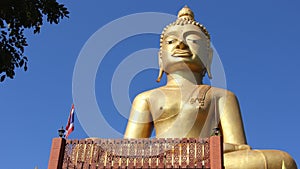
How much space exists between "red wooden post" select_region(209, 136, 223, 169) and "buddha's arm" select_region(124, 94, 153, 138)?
2958 millimetres

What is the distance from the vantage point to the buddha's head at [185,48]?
943 cm

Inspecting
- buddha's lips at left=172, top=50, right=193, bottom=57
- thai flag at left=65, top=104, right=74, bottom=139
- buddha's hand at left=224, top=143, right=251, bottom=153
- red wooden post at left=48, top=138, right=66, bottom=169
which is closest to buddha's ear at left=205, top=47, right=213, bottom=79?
buddha's lips at left=172, top=50, right=193, bottom=57

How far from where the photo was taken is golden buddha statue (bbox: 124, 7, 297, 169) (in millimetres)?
7621

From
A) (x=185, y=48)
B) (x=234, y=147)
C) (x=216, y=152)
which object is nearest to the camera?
(x=216, y=152)

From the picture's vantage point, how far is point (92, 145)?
6.22 meters

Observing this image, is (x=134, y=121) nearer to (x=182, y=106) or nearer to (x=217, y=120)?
(x=182, y=106)

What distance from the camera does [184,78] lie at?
374 inches

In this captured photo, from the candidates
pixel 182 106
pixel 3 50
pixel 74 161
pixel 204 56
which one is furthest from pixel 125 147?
pixel 204 56

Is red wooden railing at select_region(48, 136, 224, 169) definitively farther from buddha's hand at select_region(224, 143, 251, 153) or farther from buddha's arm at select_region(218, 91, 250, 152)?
buddha's arm at select_region(218, 91, 250, 152)

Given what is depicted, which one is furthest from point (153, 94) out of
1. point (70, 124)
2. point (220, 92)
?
point (70, 124)

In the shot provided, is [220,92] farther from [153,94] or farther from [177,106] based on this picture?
[153,94]

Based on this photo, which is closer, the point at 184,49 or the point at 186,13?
the point at 184,49

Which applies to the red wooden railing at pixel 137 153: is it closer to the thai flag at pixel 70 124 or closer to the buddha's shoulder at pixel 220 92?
the thai flag at pixel 70 124

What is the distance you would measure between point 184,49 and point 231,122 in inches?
75.5
